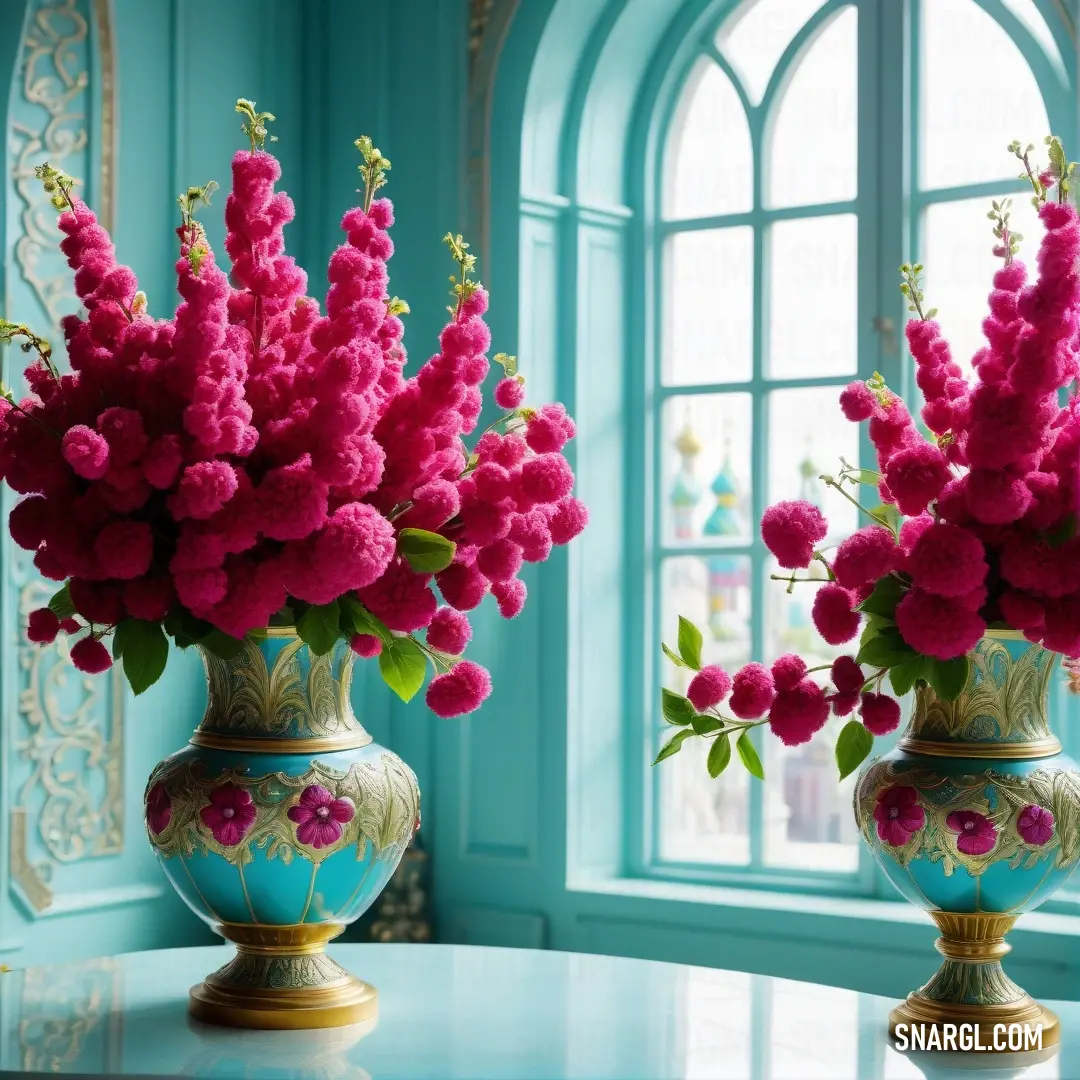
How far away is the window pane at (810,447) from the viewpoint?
337 cm

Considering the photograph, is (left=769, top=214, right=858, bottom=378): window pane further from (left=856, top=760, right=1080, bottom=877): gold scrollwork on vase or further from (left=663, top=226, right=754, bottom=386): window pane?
(left=856, top=760, right=1080, bottom=877): gold scrollwork on vase

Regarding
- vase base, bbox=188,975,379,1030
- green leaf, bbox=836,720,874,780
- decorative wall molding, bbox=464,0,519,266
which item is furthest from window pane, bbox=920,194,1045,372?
vase base, bbox=188,975,379,1030

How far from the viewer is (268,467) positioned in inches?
59.8

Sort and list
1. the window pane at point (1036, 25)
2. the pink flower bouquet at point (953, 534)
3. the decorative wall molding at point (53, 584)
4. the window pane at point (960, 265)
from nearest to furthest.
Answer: the pink flower bouquet at point (953, 534) < the decorative wall molding at point (53, 584) < the window pane at point (1036, 25) < the window pane at point (960, 265)

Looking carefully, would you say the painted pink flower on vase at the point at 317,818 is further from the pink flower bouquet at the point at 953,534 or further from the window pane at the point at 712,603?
the window pane at the point at 712,603

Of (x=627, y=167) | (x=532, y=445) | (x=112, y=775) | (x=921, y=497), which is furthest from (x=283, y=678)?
(x=627, y=167)

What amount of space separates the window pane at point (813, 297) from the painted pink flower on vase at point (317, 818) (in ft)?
6.75

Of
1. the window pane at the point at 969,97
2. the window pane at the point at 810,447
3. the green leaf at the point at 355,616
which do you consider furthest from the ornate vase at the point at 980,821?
the window pane at the point at 969,97

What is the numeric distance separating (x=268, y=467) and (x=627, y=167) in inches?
90.3

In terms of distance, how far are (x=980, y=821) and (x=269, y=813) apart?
0.70 m

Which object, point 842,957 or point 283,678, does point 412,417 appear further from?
point 842,957

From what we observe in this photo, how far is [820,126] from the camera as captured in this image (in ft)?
11.2

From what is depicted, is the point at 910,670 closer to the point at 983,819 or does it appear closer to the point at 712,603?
the point at 983,819

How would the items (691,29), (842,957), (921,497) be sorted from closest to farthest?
(921,497) < (842,957) < (691,29)
